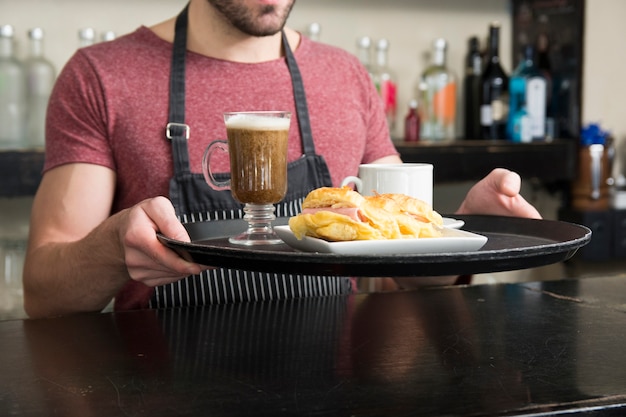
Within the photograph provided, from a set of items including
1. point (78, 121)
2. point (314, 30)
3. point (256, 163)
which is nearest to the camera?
point (256, 163)

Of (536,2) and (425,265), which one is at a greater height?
(536,2)

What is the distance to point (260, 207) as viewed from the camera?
1.22m

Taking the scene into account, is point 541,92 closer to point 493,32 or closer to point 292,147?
point 493,32

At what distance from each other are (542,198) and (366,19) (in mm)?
906

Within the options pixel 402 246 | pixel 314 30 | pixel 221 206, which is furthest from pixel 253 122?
pixel 314 30

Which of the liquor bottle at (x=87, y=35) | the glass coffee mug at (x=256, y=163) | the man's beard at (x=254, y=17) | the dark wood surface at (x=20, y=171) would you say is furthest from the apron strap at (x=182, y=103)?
the liquor bottle at (x=87, y=35)

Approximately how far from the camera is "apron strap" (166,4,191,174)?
5.44 feet

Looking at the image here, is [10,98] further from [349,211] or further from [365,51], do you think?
[349,211]

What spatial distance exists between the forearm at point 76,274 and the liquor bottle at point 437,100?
1.69 meters

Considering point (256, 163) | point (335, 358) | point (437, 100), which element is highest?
A: point (437, 100)

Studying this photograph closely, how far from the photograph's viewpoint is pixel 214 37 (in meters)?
1.77

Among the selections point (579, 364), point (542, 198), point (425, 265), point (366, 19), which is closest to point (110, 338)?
point (425, 265)

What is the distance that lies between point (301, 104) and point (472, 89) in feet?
4.55

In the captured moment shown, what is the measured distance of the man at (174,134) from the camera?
1534 mm
